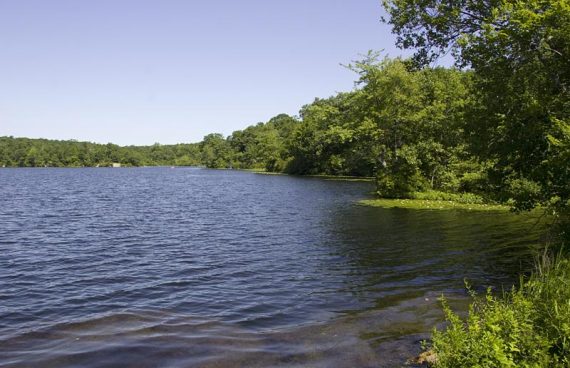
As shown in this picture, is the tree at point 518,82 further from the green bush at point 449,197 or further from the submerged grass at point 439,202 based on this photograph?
the green bush at point 449,197

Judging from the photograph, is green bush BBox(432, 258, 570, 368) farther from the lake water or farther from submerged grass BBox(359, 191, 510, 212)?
submerged grass BBox(359, 191, 510, 212)

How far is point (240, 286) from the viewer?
54.1ft

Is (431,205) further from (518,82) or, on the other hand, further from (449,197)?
(518,82)

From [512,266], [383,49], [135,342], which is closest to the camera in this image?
[135,342]

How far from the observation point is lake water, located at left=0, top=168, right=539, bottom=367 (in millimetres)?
10750

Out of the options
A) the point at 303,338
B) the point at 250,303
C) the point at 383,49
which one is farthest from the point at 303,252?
the point at 383,49

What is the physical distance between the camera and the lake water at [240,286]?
35.3 feet

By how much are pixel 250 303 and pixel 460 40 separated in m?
12.5

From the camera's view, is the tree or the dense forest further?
the tree

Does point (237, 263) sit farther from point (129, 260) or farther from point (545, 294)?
point (545, 294)

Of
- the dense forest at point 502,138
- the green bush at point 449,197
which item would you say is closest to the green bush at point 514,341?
the dense forest at point 502,138

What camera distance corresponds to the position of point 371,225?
29969 mm

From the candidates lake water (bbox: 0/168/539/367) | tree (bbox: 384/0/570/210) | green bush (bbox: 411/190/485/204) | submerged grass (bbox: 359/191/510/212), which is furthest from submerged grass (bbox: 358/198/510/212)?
tree (bbox: 384/0/570/210)

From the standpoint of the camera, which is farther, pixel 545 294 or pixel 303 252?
pixel 303 252
